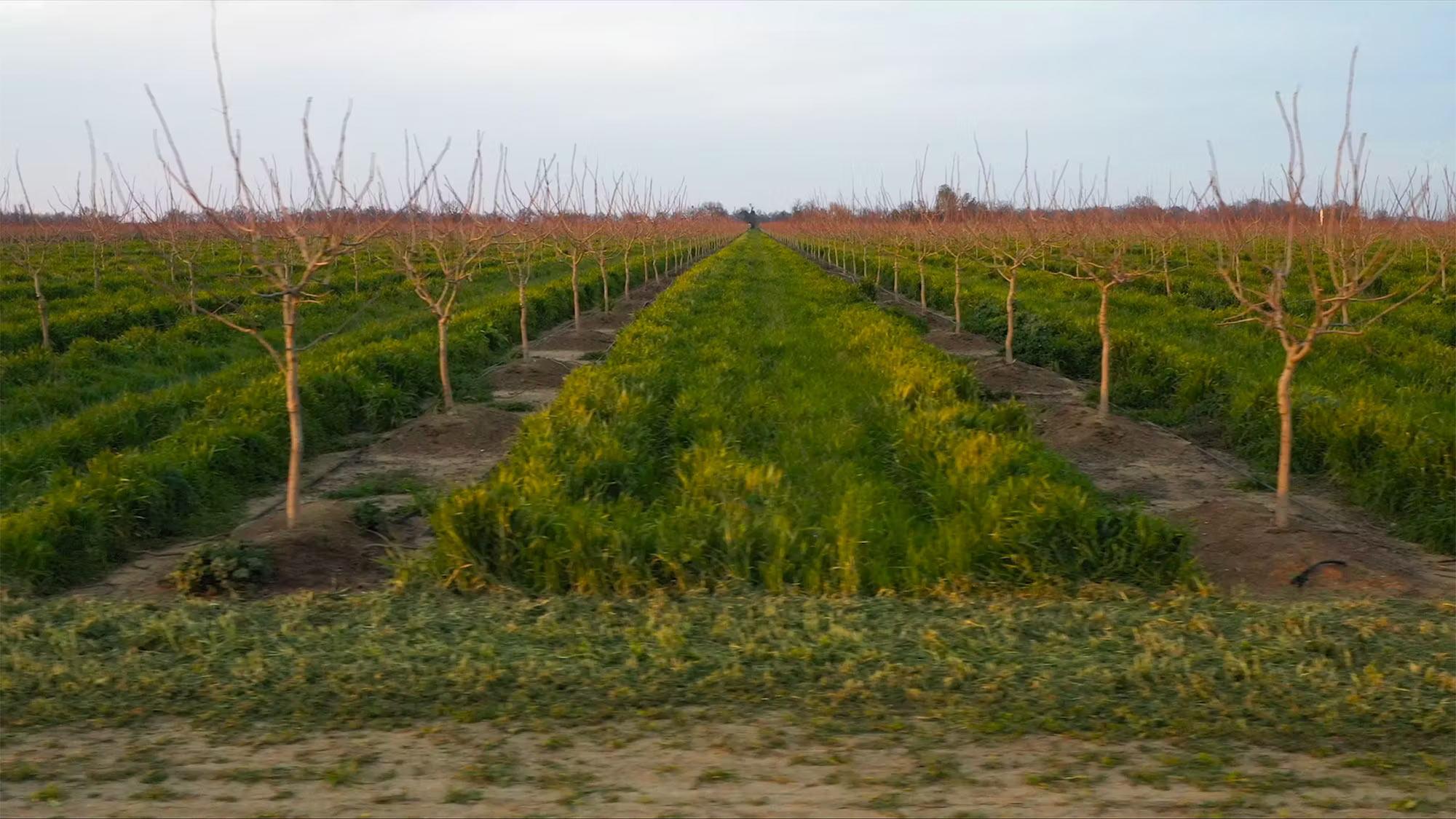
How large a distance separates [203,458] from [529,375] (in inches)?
237

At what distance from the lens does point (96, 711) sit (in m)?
4.00

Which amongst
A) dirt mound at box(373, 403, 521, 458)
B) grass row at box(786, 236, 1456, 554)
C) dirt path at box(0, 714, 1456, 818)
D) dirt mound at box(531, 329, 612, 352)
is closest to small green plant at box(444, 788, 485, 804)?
dirt path at box(0, 714, 1456, 818)

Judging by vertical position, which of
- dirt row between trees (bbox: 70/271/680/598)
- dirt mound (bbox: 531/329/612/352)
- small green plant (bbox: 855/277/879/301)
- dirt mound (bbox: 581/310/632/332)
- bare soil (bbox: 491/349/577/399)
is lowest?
dirt row between trees (bbox: 70/271/680/598)

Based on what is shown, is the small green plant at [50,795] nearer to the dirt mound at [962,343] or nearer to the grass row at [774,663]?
the grass row at [774,663]

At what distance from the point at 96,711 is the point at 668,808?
221 centimetres

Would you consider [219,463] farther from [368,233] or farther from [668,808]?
[668,808]

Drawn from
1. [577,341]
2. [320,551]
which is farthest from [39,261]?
[320,551]

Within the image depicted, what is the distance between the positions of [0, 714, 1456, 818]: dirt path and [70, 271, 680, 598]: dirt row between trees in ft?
6.78

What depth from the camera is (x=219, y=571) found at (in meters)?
5.47

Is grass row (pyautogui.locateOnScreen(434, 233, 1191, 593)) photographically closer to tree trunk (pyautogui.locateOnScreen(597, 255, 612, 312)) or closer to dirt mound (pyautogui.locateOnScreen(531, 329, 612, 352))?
dirt mound (pyautogui.locateOnScreen(531, 329, 612, 352))

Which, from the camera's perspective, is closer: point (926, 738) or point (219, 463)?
point (926, 738)

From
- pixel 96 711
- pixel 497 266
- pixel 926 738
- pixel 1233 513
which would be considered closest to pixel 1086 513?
pixel 1233 513

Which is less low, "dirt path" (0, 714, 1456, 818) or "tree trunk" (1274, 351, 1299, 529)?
"tree trunk" (1274, 351, 1299, 529)

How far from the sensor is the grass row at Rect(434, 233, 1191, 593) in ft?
17.9
